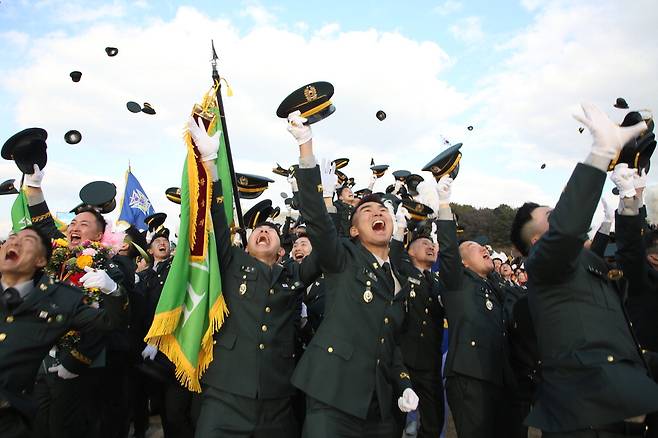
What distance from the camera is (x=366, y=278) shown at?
3881 millimetres

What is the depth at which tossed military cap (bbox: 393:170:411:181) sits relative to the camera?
1176 centimetres

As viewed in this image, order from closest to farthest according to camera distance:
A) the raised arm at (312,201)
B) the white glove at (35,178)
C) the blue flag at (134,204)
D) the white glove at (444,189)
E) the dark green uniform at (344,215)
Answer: the raised arm at (312,201), the white glove at (444,189), the white glove at (35,178), the dark green uniform at (344,215), the blue flag at (134,204)

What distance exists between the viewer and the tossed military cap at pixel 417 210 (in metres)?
6.62

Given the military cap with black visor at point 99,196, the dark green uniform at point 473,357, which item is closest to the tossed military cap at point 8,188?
the military cap with black visor at point 99,196

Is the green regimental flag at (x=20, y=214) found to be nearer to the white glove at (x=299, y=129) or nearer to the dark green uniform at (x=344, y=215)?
the white glove at (x=299, y=129)

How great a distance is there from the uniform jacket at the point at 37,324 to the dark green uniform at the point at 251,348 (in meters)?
0.92

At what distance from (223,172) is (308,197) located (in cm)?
131

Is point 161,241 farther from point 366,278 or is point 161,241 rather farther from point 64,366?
point 366,278

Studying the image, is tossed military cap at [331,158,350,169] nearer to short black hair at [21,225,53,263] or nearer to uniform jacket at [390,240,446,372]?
uniform jacket at [390,240,446,372]

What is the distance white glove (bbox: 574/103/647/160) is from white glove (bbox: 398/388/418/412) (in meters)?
2.11

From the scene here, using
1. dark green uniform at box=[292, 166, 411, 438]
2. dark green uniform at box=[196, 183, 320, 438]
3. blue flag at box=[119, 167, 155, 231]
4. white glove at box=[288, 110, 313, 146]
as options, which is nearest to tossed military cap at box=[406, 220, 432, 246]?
dark green uniform at box=[196, 183, 320, 438]

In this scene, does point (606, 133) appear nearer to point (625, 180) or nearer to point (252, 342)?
point (625, 180)

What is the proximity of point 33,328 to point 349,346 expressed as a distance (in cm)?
236

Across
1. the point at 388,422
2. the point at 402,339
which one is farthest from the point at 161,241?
the point at 388,422
